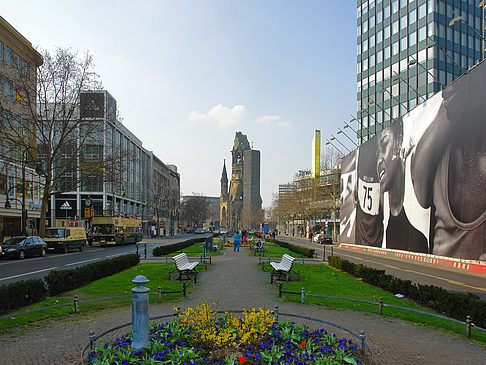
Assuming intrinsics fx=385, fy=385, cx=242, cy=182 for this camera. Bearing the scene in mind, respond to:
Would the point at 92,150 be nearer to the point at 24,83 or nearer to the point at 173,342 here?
the point at 24,83

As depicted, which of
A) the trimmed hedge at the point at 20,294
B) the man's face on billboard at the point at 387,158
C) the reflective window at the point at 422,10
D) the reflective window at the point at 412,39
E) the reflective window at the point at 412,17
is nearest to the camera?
the trimmed hedge at the point at 20,294

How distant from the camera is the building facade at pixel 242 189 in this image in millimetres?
170250

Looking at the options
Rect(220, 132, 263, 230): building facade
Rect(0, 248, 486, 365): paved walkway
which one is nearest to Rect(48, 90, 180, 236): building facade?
Rect(0, 248, 486, 365): paved walkway

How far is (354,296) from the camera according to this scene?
1205cm

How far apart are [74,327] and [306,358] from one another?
16.7 ft

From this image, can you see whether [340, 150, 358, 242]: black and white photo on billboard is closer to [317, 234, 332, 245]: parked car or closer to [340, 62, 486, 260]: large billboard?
[340, 62, 486, 260]: large billboard

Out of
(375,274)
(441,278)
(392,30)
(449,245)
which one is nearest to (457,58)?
(392,30)

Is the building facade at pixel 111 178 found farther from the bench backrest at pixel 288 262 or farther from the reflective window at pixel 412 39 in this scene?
the reflective window at pixel 412 39

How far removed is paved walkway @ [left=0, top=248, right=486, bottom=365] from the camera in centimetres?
644

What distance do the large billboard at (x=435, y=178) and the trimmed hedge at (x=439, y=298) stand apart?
8760 mm

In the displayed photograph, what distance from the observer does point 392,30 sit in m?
61.9

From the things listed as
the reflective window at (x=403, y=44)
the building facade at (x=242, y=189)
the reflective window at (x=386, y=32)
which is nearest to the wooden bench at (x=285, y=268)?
the reflective window at (x=403, y=44)

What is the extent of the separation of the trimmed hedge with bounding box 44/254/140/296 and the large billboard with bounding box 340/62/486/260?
17.6m

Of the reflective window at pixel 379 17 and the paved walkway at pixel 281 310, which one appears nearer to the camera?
the paved walkway at pixel 281 310
